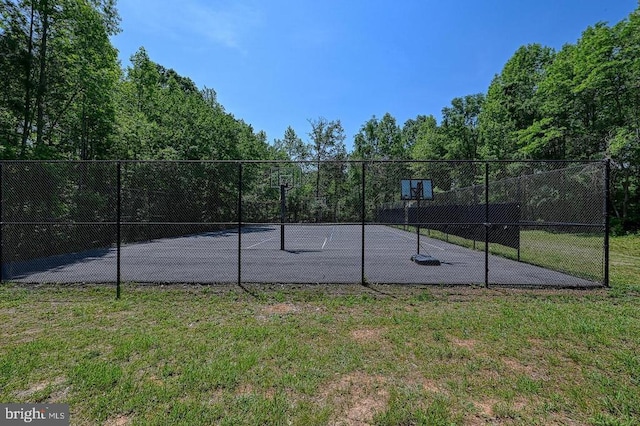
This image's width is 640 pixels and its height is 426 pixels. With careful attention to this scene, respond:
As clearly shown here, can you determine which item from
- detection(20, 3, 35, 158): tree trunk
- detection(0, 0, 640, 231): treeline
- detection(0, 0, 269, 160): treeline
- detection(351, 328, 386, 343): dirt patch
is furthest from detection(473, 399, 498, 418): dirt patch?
detection(20, 3, 35, 158): tree trunk

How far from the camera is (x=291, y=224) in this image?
620 cm

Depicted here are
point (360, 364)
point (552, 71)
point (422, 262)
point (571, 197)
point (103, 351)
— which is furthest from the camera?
point (552, 71)

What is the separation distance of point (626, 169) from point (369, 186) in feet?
57.4

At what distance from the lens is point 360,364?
3117 millimetres

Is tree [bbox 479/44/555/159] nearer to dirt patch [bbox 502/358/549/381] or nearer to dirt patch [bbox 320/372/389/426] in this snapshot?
dirt patch [bbox 502/358/549/381]

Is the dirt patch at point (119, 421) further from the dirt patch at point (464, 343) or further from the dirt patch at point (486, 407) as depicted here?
the dirt patch at point (464, 343)

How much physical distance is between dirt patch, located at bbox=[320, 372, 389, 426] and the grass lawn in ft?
0.05

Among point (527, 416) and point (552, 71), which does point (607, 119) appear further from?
point (527, 416)

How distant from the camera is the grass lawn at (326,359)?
2.40 meters

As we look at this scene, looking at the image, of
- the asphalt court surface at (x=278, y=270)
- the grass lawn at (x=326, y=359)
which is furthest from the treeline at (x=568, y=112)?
the grass lawn at (x=326, y=359)

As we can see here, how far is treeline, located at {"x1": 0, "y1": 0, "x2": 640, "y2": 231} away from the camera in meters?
10.4

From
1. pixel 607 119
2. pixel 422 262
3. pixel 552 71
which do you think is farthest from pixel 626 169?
pixel 422 262

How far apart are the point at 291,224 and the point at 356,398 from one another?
400 centimetres

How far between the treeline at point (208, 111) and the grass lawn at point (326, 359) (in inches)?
224
